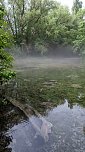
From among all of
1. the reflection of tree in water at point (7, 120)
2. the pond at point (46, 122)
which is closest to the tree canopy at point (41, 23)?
the pond at point (46, 122)

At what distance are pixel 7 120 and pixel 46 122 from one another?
2053 mm

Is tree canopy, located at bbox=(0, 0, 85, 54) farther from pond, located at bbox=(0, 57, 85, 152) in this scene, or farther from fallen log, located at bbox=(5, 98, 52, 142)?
fallen log, located at bbox=(5, 98, 52, 142)

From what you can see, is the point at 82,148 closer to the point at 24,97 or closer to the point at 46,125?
the point at 46,125

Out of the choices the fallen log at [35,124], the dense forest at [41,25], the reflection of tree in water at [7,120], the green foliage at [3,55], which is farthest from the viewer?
the dense forest at [41,25]

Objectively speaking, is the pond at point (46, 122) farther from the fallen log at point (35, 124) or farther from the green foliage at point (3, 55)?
the green foliage at point (3, 55)

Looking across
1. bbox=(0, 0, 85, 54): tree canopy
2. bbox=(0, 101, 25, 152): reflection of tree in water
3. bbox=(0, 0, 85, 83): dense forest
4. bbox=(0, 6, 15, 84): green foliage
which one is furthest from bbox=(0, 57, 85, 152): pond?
bbox=(0, 0, 85, 54): tree canopy

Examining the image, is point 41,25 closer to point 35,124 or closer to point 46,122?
point 46,122

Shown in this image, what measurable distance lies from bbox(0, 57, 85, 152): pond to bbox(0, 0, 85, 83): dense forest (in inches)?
1399

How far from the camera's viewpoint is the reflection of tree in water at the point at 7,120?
10844mm

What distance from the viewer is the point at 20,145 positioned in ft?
35.7

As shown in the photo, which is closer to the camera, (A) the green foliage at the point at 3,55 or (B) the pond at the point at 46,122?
(B) the pond at the point at 46,122

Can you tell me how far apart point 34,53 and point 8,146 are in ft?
189

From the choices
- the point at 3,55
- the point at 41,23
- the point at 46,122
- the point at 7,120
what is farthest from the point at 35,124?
the point at 41,23

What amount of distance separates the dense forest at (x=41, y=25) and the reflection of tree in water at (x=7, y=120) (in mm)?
40825
